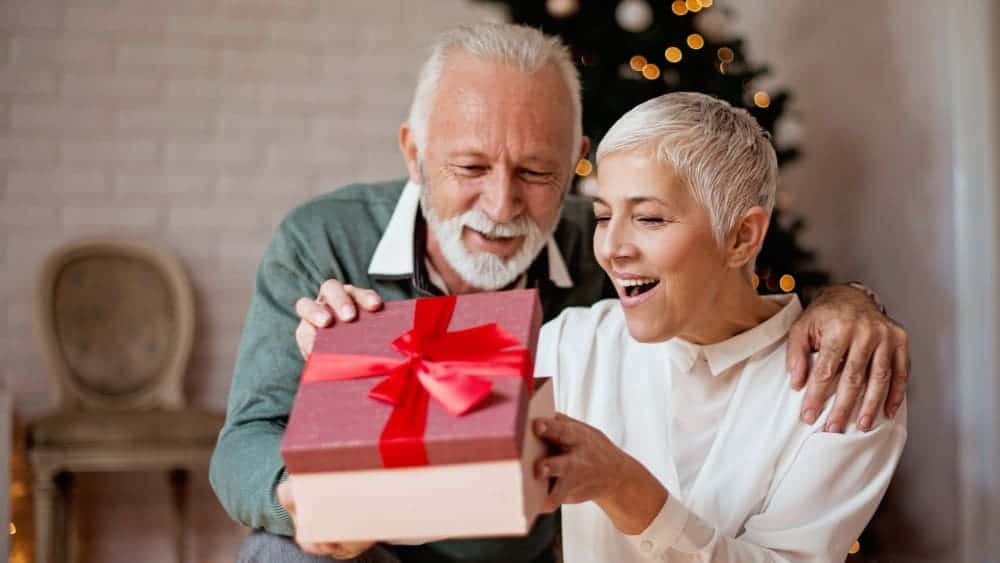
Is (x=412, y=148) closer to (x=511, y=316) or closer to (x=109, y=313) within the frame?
(x=511, y=316)

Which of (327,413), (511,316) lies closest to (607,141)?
(511,316)

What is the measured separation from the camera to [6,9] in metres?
4.10

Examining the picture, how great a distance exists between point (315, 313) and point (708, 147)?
556 millimetres

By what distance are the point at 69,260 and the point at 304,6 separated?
4.21 ft

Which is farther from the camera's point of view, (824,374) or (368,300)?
(824,374)

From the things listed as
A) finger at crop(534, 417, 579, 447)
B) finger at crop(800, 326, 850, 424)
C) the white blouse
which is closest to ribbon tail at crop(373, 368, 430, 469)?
finger at crop(534, 417, 579, 447)

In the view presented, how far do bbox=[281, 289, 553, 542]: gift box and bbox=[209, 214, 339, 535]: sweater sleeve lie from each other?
0.38 meters

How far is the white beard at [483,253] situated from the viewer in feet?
6.43

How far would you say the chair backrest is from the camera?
154 inches

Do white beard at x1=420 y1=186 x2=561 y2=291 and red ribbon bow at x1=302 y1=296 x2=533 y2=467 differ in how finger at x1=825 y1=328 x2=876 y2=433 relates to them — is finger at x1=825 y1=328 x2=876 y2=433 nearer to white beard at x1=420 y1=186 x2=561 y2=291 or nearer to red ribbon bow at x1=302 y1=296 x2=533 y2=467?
red ribbon bow at x1=302 y1=296 x2=533 y2=467

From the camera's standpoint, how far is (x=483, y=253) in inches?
78.5

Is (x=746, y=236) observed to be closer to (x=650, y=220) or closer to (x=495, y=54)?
(x=650, y=220)

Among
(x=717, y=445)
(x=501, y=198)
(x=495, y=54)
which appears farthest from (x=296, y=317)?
(x=717, y=445)

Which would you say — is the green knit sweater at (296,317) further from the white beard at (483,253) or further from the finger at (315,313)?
the finger at (315,313)
